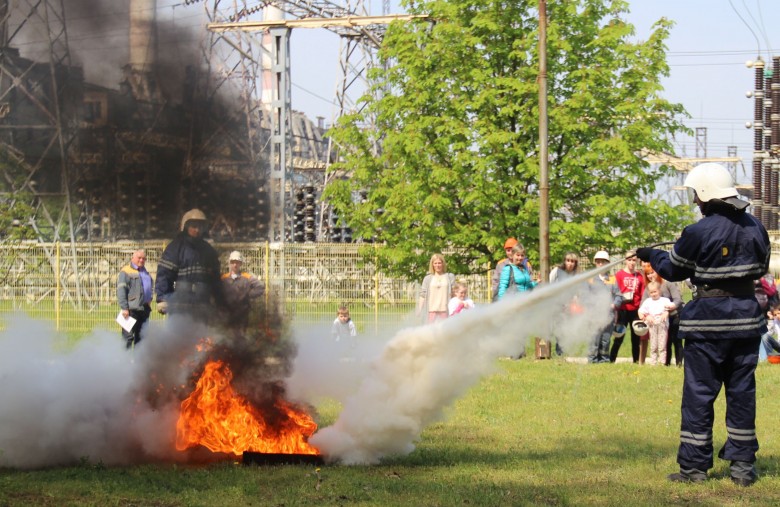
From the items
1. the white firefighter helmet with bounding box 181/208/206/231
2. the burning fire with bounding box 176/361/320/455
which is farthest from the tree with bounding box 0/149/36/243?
the burning fire with bounding box 176/361/320/455

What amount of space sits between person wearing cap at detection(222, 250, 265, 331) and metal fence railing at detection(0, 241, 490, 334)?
16.1 feet

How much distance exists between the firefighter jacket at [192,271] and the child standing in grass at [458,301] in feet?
21.8

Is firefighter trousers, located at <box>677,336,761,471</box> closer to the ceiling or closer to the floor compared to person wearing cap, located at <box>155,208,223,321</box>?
closer to the floor

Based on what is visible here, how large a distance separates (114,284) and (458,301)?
574cm

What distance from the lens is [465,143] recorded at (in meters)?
22.8

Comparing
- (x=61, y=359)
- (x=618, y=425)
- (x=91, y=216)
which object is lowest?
(x=618, y=425)

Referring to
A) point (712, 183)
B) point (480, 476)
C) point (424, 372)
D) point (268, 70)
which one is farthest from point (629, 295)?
point (480, 476)

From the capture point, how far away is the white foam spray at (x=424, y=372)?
8.02 m

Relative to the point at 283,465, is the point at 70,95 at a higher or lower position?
higher

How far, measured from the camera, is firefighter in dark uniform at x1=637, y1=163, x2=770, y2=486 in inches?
301

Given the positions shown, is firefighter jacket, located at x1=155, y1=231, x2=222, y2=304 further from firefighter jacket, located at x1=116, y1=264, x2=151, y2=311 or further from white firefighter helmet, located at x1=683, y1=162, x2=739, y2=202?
firefighter jacket, located at x1=116, y1=264, x2=151, y2=311

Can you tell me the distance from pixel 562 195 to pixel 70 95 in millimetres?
14956

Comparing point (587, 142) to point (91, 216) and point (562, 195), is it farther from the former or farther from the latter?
point (91, 216)

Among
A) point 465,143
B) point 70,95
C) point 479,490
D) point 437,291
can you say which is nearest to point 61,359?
point 70,95
